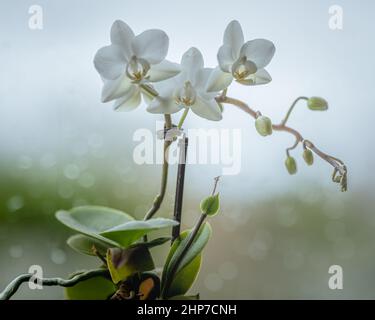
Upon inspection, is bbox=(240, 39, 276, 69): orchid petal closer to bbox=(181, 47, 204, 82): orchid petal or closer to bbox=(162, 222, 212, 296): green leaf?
bbox=(181, 47, 204, 82): orchid petal

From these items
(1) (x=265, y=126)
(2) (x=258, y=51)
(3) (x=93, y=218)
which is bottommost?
(3) (x=93, y=218)

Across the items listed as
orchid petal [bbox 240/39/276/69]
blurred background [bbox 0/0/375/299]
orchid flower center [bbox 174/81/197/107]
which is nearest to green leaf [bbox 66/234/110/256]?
blurred background [bbox 0/0/375/299]

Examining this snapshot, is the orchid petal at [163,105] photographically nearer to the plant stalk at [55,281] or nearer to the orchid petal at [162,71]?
the orchid petal at [162,71]

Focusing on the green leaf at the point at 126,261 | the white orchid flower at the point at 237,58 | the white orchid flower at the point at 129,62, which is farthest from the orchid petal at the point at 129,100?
the green leaf at the point at 126,261

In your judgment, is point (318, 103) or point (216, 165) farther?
point (216, 165)

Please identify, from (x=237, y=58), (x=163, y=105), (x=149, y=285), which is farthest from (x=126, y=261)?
(x=237, y=58)

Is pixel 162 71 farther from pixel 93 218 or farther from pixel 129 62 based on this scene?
pixel 93 218

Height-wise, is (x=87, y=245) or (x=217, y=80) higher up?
(x=217, y=80)
